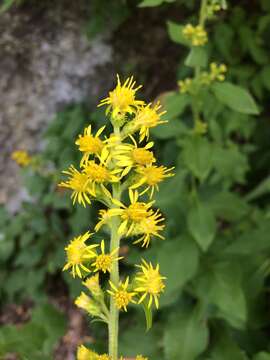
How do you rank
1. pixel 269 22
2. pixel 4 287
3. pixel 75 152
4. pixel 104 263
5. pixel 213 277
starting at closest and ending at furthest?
pixel 104 263 < pixel 213 277 < pixel 269 22 < pixel 75 152 < pixel 4 287

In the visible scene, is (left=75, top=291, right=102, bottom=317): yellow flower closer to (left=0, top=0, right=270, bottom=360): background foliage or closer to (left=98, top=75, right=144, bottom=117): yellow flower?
(left=98, top=75, right=144, bottom=117): yellow flower

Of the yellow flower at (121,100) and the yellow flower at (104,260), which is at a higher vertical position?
the yellow flower at (121,100)

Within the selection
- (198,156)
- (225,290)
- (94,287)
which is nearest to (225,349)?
(225,290)

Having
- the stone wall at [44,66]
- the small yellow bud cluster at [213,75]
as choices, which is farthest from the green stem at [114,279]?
the stone wall at [44,66]

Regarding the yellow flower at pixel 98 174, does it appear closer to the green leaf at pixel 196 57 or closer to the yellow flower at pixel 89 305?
the yellow flower at pixel 89 305

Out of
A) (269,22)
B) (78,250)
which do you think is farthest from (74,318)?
(78,250)

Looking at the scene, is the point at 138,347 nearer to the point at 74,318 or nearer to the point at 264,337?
the point at 264,337

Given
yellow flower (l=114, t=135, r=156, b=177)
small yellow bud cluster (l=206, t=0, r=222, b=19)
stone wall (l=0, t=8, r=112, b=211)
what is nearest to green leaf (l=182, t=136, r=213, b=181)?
small yellow bud cluster (l=206, t=0, r=222, b=19)
